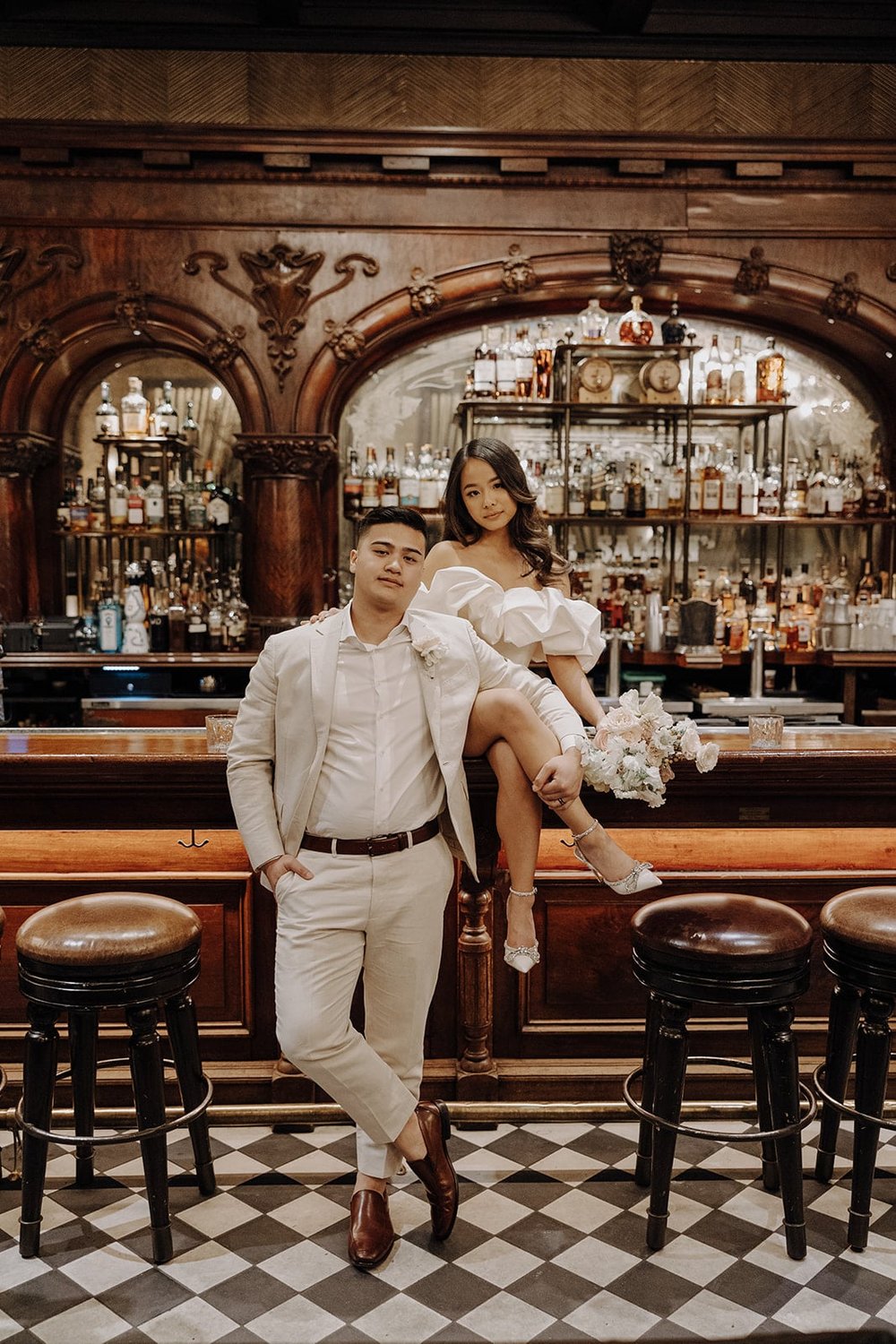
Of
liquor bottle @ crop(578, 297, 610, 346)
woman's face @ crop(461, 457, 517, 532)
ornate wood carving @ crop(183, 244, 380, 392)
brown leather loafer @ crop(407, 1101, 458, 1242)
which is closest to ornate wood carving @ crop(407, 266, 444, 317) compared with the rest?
ornate wood carving @ crop(183, 244, 380, 392)

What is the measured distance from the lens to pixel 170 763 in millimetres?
3004

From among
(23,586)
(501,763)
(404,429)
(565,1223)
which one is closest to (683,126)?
(404,429)

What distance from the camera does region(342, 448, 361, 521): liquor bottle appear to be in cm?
618

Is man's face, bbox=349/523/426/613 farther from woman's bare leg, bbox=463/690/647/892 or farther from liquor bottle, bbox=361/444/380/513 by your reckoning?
liquor bottle, bbox=361/444/380/513

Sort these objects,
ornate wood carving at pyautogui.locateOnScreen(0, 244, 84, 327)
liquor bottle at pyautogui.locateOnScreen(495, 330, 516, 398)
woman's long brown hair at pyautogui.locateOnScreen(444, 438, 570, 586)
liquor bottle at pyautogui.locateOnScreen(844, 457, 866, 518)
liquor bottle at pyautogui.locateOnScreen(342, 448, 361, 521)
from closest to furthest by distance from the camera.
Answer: woman's long brown hair at pyautogui.locateOnScreen(444, 438, 570, 586) < ornate wood carving at pyautogui.locateOnScreen(0, 244, 84, 327) < liquor bottle at pyautogui.locateOnScreen(495, 330, 516, 398) < liquor bottle at pyautogui.locateOnScreen(342, 448, 361, 521) < liquor bottle at pyautogui.locateOnScreen(844, 457, 866, 518)

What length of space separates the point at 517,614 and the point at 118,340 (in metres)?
3.77

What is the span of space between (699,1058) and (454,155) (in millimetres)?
4685

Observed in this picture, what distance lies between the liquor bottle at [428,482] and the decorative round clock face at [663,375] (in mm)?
1242

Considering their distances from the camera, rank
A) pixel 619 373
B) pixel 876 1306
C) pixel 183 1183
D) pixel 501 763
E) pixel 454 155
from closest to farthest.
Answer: pixel 876 1306
pixel 501 763
pixel 183 1183
pixel 454 155
pixel 619 373

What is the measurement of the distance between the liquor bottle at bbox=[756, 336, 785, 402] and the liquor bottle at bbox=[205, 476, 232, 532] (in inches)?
116

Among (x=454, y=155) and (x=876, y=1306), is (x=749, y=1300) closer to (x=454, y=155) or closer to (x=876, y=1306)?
(x=876, y=1306)

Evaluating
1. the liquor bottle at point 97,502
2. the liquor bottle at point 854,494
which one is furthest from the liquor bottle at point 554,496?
the liquor bottle at point 97,502

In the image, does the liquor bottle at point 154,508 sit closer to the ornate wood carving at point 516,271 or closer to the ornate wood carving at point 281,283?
the ornate wood carving at point 281,283

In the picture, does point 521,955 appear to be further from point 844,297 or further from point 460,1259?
point 844,297
